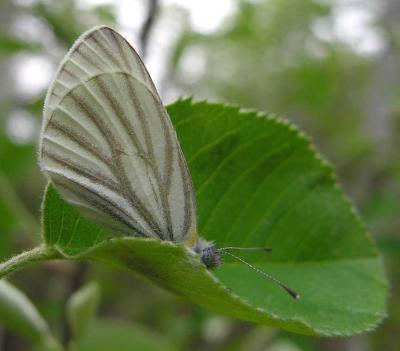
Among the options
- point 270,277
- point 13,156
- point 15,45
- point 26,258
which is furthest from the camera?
point 13,156

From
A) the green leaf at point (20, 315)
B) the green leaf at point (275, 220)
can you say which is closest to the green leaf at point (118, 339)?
the green leaf at point (20, 315)

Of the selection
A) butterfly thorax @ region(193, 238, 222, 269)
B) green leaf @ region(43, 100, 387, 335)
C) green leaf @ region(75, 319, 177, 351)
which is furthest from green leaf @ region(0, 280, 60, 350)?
green leaf @ region(75, 319, 177, 351)

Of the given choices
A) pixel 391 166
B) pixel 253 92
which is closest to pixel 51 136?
pixel 391 166

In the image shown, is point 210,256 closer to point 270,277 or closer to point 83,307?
point 270,277

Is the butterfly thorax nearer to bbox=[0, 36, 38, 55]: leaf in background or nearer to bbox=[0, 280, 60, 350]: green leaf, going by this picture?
bbox=[0, 280, 60, 350]: green leaf

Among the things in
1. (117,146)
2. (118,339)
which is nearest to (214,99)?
(117,146)

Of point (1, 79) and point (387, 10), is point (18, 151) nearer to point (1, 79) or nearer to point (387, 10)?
point (387, 10)

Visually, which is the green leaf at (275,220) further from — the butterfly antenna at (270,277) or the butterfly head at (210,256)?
the butterfly head at (210,256)
